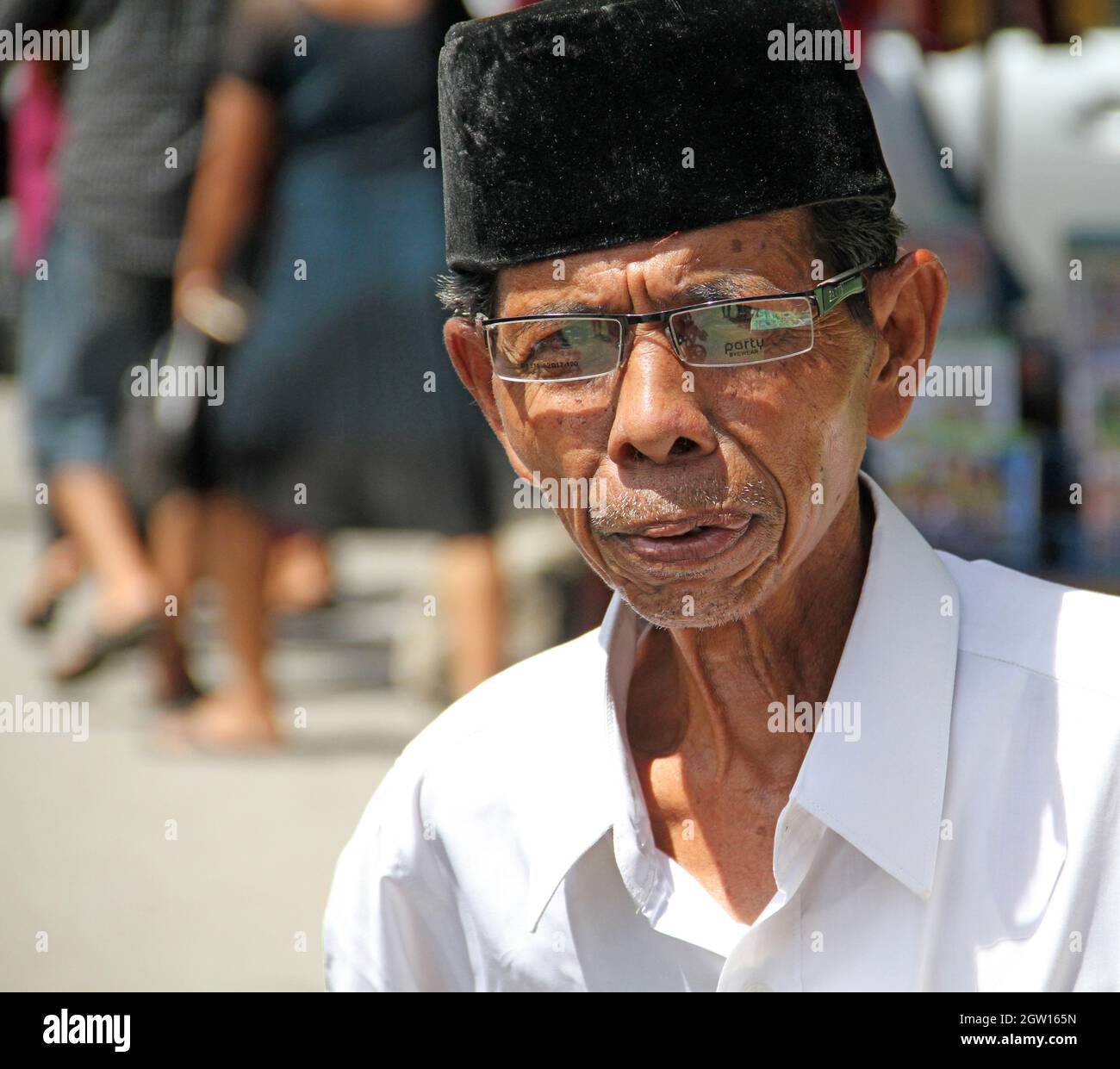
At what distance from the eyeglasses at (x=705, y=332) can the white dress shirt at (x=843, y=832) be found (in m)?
0.29

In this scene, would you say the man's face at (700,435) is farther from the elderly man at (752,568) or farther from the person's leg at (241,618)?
the person's leg at (241,618)

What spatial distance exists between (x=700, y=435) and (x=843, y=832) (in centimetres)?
43

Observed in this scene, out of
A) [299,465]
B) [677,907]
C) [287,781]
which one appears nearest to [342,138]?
[299,465]

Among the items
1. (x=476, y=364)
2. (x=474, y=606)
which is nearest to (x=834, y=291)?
(x=476, y=364)

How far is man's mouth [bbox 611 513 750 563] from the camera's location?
1.69 metres

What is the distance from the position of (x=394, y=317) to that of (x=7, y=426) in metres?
6.81

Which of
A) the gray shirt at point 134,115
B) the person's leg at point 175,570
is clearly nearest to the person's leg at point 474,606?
the person's leg at point 175,570

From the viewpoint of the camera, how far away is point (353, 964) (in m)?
1.98

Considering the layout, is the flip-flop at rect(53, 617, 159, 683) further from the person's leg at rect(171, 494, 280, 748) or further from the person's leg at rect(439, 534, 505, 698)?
the person's leg at rect(439, 534, 505, 698)

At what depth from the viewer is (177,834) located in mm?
4633

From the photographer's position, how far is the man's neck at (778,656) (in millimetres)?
1875

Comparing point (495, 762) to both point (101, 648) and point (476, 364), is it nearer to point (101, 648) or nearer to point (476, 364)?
point (476, 364)

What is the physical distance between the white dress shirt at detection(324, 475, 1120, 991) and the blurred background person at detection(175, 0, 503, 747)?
256cm
